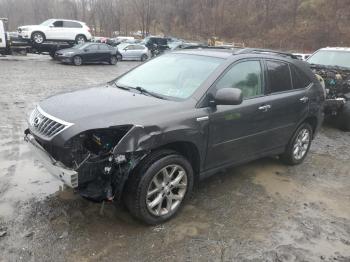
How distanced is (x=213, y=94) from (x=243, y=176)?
167cm

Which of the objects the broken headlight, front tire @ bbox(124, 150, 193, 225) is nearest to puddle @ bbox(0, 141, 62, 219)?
the broken headlight

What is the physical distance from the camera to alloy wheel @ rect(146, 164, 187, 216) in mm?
3789

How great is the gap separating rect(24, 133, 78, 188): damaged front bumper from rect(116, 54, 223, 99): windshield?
4.54ft

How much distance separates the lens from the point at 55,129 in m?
3.51

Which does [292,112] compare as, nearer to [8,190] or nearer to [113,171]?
[113,171]

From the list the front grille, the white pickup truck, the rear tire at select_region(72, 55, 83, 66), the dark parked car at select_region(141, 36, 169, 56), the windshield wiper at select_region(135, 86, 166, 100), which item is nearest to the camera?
the front grille

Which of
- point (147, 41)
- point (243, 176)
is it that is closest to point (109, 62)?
point (147, 41)

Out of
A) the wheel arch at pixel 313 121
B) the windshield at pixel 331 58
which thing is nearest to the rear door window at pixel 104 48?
the windshield at pixel 331 58

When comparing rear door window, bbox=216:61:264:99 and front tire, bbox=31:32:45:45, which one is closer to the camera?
rear door window, bbox=216:61:264:99

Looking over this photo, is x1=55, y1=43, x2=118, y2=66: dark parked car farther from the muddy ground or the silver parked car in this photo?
the muddy ground

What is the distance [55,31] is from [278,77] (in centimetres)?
2089

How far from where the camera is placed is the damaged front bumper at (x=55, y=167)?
3.35 meters

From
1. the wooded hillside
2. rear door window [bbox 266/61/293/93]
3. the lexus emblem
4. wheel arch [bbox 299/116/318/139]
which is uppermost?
the wooded hillside

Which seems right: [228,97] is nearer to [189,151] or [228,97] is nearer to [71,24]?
[189,151]
